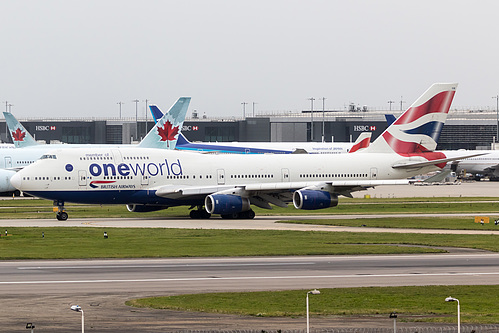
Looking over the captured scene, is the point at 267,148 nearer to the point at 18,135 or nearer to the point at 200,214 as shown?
the point at 18,135

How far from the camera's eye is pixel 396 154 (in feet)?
237

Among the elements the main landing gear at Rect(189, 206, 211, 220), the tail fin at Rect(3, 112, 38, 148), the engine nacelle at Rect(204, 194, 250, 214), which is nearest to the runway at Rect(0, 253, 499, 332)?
the engine nacelle at Rect(204, 194, 250, 214)

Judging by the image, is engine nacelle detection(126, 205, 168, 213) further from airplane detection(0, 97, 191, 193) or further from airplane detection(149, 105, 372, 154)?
airplane detection(149, 105, 372, 154)

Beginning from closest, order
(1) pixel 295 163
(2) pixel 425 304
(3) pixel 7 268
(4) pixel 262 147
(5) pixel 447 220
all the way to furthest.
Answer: (2) pixel 425 304 < (3) pixel 7 268 < (5) pixel 447 220 < (1) pixel 295 163 < (4) pixel 262 147

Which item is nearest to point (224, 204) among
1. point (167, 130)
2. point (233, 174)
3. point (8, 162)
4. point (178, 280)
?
point (233, 174)

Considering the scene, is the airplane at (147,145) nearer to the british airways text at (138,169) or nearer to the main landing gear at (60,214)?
the main landing gear at (60,214)

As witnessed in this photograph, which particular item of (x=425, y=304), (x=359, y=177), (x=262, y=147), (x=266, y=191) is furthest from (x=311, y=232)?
(x=262, y=147)

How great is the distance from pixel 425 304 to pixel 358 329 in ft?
16.1

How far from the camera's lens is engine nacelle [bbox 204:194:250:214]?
64312 mm

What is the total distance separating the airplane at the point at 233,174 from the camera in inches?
2525

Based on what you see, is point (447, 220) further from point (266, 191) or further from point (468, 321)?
point (468, 321)

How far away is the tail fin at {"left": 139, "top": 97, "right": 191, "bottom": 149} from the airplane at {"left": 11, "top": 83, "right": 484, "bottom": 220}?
32740 millimetres

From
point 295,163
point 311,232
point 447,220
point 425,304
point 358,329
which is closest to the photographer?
point 358,329

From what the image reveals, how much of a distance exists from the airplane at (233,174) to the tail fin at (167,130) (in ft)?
107
